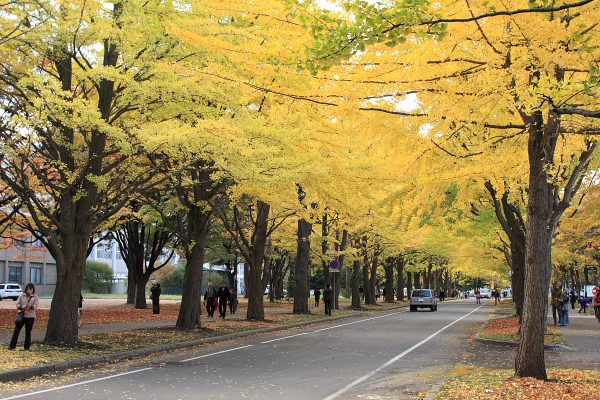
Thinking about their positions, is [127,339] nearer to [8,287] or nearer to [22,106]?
[22,106]

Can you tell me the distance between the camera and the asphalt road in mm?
9906

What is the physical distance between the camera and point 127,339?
18.1m

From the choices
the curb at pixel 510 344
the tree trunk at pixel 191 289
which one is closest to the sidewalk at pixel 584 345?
the curb at pixel 510 344

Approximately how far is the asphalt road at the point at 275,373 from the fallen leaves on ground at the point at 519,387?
772mm

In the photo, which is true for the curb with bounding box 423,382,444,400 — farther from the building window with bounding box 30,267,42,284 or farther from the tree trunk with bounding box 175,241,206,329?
the building window with bounding box 30,267,42,284

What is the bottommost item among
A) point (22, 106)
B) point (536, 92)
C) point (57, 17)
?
point (536, 92)

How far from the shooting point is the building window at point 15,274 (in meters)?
74.8

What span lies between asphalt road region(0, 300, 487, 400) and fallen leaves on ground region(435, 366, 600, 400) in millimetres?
772

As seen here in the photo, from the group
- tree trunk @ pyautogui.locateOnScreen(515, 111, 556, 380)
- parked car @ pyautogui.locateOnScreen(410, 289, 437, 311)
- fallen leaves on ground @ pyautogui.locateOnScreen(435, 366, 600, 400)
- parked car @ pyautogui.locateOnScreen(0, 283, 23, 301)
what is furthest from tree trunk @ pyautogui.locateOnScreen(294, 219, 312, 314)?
parked car @ pyautogui.locateOnScreen(0, 283, 23, 301)

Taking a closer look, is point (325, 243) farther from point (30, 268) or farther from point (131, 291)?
point (30, 268)

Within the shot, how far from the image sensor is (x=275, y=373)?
40.1ft

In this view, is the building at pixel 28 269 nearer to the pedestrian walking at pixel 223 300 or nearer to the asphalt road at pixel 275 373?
the pedestrian walking at pixel 223 300

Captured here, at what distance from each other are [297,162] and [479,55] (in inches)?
300

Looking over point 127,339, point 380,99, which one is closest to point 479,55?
point 380,99
